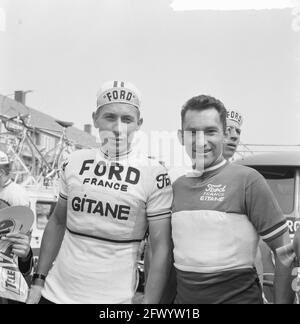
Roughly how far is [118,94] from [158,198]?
34cm

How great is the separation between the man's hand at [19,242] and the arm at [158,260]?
0.43 meters

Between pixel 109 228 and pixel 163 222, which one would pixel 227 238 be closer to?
pixel 163 222

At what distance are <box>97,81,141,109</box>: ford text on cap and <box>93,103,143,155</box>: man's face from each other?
0.01 m

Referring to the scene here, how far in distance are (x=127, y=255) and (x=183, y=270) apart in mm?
169

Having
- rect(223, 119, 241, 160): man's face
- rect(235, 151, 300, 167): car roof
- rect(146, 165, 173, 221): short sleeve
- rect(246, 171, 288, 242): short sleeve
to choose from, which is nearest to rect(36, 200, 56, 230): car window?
rect(235, 151, 300, 167): car roof

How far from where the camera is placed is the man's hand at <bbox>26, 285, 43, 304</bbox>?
4.20 feet

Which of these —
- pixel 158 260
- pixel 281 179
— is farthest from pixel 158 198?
pixel 281 179

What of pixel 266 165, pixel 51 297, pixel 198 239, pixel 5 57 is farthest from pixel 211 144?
pixel 266 165

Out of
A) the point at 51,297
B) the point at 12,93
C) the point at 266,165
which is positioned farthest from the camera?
the point at 266,165

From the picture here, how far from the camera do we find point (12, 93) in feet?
5.39

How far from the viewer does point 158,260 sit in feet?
3.85

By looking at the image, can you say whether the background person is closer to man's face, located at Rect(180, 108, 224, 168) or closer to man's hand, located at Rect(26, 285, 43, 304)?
man's face, located at Rect(180, 108, 224, 168)
